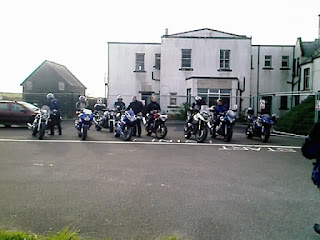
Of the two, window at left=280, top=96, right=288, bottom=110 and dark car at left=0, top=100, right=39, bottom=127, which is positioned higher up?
window at left=280, top=96, right=288, bottom=110

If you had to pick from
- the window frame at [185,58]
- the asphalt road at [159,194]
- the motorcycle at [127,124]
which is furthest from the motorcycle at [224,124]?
the window frame at [185,58]

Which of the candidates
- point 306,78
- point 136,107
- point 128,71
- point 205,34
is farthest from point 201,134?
point 128,71

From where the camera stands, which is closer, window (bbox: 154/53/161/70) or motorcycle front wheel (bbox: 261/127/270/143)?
motorcycle front wheel (bbox: 261/127/270/143)

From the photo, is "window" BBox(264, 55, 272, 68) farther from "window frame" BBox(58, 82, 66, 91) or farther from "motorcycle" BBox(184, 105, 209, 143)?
"window frame" BBox(58, 82, 66, 91)

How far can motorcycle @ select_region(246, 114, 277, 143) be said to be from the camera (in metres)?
11.3

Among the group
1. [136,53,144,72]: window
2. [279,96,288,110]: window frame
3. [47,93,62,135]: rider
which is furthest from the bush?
[136,53,144,72]: window

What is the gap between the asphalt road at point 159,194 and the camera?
3.57m

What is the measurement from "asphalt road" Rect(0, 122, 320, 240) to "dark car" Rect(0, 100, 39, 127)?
7514 millimetres

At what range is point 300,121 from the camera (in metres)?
14.3

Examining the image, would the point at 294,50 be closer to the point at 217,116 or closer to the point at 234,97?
the point at 234,97

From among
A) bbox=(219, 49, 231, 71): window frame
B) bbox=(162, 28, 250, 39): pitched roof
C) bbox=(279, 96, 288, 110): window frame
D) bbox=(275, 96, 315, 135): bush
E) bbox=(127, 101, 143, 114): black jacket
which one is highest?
bbox=(162, 28, 250, 39): pitched roof

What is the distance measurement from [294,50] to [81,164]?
26.7 meters

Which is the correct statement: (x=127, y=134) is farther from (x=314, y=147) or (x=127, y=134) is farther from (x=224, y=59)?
(x=224, y=59)

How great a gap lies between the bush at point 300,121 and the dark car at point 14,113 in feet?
43.2
